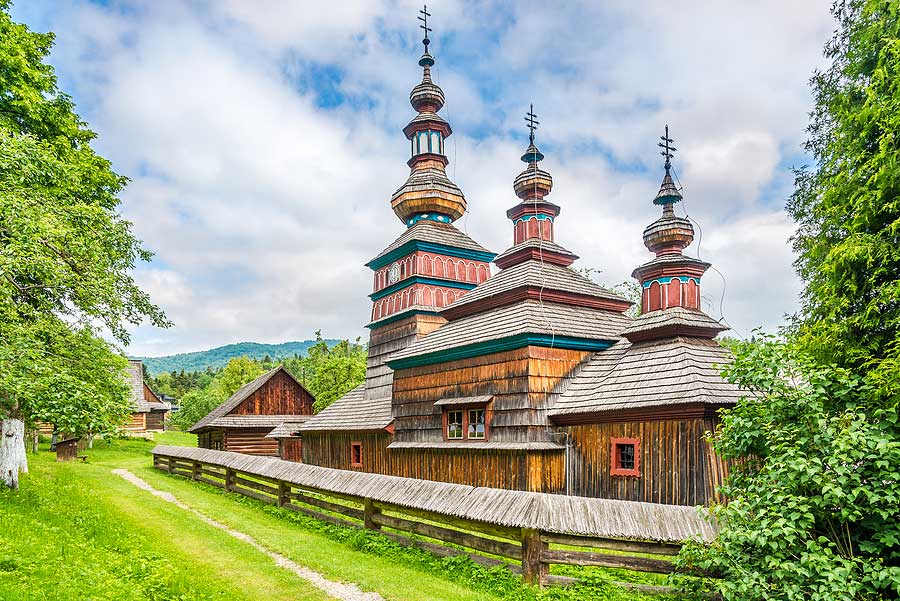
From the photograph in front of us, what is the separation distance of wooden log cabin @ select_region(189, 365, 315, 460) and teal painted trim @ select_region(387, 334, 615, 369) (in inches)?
661

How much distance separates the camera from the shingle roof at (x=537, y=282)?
722 inches

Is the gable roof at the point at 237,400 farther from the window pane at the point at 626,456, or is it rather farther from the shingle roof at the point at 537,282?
the window pane at the point at 626,456

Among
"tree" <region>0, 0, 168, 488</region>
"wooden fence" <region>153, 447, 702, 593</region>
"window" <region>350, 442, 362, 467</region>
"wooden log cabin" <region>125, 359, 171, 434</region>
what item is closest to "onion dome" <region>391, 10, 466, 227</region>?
"window" <region>350, 442, 362, 467</region>

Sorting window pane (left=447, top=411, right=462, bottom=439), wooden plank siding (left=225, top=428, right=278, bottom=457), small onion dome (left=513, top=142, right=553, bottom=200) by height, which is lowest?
wooden plank siding (left=225, top=428, right=278, bottom=457)

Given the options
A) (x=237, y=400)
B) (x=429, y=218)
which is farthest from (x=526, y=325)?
(x=237, y=400)

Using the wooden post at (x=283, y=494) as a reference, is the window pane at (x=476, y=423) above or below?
above

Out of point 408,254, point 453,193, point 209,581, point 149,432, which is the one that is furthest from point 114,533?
point 149,432

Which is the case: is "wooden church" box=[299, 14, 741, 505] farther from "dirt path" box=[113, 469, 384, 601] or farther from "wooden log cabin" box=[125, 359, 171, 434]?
"wooden log cabin" box=[125, 359, 171, 434]

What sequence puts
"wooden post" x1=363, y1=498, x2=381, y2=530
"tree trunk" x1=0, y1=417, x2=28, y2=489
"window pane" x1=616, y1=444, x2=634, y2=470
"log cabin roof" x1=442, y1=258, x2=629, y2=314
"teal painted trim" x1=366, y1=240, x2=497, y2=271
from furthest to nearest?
"teal painted trim" x1=366, y1=240, x2=497, y2=271 → "log cabin roof" x1=442, y1=258, x2=629, y2=314 → "window pane" x1=616, y1=444, x2=634, y2=470 → "tree trunk" x1=0, y1=417, x2=28, y2=489 → "wooden post" x1=363, y1=498, x2=381, y2=530

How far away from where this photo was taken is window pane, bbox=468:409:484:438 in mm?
17094

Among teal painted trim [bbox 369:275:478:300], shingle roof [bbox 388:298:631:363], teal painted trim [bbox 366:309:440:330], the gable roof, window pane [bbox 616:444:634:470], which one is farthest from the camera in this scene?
the gable roof

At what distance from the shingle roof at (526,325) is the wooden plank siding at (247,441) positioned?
1780cm

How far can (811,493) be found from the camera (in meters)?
7.64

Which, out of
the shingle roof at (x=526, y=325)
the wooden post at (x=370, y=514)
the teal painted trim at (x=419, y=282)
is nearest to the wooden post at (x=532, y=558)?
the wooden post at (x=370, y=514)
